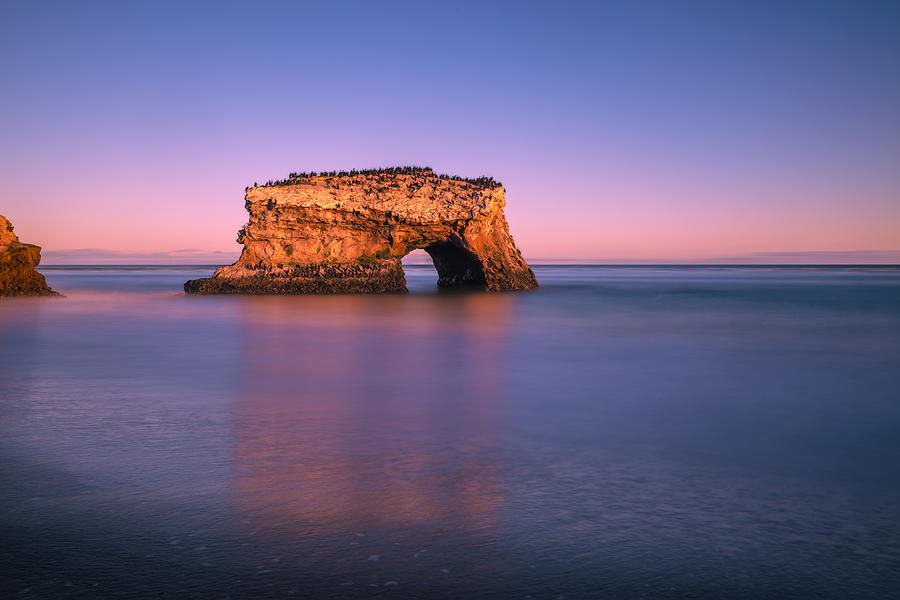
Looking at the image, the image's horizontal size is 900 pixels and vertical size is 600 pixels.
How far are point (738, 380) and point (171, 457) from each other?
6527 millimetres

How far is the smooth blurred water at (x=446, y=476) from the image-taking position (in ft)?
9.70

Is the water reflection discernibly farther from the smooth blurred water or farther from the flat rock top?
the flat rock top

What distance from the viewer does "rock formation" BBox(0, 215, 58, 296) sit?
24078mm

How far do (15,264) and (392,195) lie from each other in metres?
13.7

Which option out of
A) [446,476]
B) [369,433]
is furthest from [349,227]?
[446,476]

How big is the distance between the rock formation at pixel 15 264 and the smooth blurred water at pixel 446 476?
16366 millimetres

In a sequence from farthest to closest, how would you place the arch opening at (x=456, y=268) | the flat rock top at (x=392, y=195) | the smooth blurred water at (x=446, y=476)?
the arch opening at (x=456, y=268) < the flat rock top at (x=392, y=195) < the smooth blurred water at (x=446, y=476)

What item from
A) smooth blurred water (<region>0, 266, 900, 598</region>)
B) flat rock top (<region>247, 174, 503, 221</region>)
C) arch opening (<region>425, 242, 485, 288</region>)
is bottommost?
smooth blurred water (<region>0, 266, 900, 598</region>)

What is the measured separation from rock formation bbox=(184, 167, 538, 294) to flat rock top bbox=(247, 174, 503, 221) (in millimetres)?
40

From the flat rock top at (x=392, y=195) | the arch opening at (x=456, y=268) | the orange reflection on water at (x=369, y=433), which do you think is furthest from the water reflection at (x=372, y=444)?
the arch opening at (x=456, y=268)

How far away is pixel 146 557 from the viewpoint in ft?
10.1

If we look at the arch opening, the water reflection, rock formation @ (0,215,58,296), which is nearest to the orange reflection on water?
the water reflection

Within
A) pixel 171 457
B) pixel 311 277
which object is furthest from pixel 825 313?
pixel 171 457

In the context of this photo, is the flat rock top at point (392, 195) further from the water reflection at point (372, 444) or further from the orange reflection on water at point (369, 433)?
the water reflection at point (372, 444)
